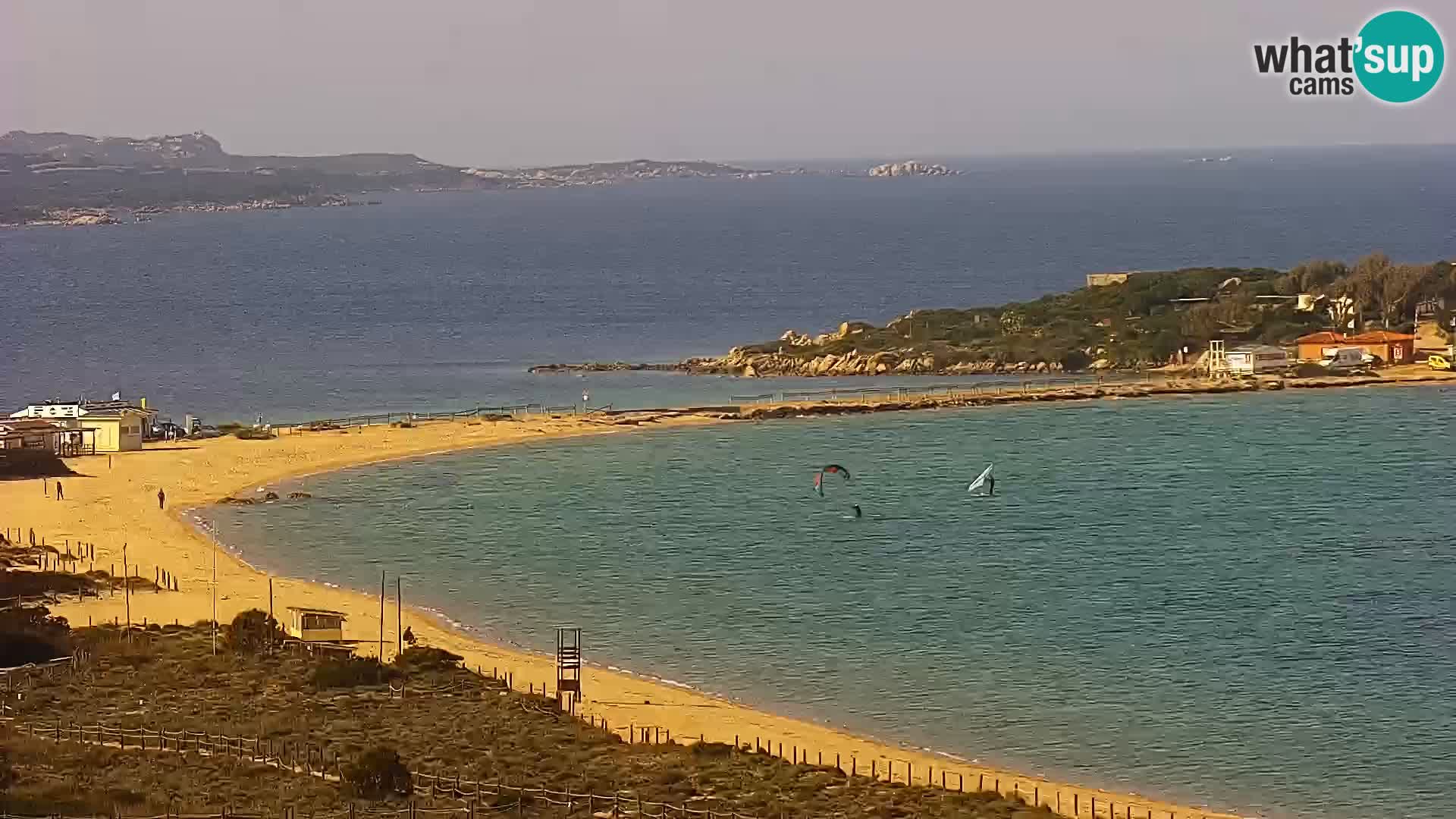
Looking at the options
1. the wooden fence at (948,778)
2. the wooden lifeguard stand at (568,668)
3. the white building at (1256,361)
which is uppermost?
the white building at (1256,361)

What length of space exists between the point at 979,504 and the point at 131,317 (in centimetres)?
7635

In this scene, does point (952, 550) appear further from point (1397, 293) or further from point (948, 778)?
point (1397, 293)

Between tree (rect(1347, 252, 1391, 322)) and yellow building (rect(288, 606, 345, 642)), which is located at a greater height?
tree (rect(1347, 252, 1391, 322))

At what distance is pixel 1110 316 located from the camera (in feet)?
276

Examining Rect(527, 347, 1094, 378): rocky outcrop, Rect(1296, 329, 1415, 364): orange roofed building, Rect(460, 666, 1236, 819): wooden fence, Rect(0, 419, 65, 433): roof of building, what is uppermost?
Rect(1296, 329, 1415, 364): orange roofed building

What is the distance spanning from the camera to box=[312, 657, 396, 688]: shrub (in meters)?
32.4

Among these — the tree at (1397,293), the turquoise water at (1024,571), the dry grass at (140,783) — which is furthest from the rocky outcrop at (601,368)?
the dry grass at (140,783)

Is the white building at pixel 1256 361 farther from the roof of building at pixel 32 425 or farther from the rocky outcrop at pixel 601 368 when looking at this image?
the roof of building at pixel 32 425

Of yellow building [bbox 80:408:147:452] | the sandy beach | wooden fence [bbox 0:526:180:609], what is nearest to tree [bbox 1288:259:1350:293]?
the sandy beach

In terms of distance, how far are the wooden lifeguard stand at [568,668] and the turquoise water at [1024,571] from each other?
24.2 inches

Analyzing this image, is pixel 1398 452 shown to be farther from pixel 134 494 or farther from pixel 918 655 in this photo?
pixel 134 494

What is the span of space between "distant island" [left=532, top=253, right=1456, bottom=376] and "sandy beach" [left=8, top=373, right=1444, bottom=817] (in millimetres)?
15733

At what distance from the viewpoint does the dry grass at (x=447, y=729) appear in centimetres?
2661

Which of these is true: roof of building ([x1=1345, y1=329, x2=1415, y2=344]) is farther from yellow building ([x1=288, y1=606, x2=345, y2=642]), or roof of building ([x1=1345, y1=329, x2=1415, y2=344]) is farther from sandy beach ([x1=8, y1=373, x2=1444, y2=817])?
yellow building ([x1=288, y1=606, x2=345, y2=642])
